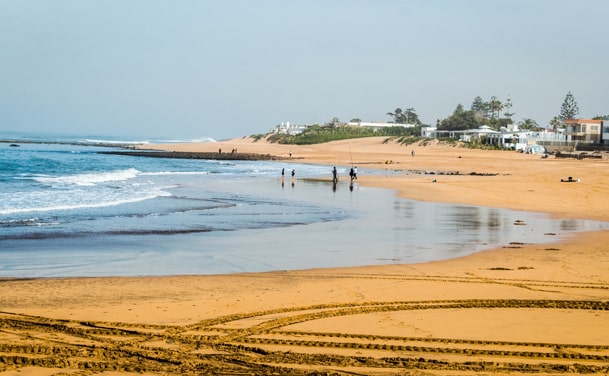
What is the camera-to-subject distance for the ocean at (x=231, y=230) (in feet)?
57.9

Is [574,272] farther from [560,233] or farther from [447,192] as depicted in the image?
[447,192]

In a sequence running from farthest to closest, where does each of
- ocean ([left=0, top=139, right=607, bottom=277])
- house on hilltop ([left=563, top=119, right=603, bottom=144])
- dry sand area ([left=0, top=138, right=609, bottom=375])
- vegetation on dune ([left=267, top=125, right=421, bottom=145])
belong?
vegetation on dune ([left=267, top=125, right=421, bottom=145]) → house on hilltop ([left=563, top=119, right=603, bottom=144]) → ocean ([left=0, top=139, right=607, bottom=277]) → dry sand area ([left=0, top=138, right=609, bottom=375])

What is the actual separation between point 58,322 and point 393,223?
17399mm

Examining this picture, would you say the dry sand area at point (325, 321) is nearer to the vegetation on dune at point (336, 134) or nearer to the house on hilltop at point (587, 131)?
the house on hilltop at point (587, 131)

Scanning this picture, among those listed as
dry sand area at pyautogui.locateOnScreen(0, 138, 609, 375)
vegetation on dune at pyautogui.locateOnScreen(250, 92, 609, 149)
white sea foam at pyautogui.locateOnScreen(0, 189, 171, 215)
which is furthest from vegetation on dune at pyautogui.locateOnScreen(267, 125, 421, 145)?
dry sand area at pyautogui.locateOnScreen(0, 138, 609, 375)

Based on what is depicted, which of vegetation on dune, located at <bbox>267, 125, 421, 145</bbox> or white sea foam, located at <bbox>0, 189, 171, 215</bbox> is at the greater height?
vegetation on dune, located at <bbox>267, 125, 421, 145</bbox>

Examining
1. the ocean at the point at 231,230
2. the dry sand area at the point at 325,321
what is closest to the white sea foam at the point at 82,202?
the ocean at the point at 231,230

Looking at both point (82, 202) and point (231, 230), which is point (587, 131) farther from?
point (231, 230)

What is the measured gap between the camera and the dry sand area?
347 inches

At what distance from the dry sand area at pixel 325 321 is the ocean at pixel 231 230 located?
1.89 metres

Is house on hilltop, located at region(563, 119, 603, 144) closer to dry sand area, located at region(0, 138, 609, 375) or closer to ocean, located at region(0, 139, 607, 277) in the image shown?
ocean, located at region(0, 139, 607, 277)

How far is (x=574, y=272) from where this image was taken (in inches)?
631

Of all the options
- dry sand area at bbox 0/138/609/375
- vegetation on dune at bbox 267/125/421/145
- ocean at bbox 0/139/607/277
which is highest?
vegetation on dune at bbox 267/125/421/145

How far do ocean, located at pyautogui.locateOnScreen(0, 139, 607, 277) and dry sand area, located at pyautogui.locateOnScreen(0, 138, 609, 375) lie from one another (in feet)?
6.20
